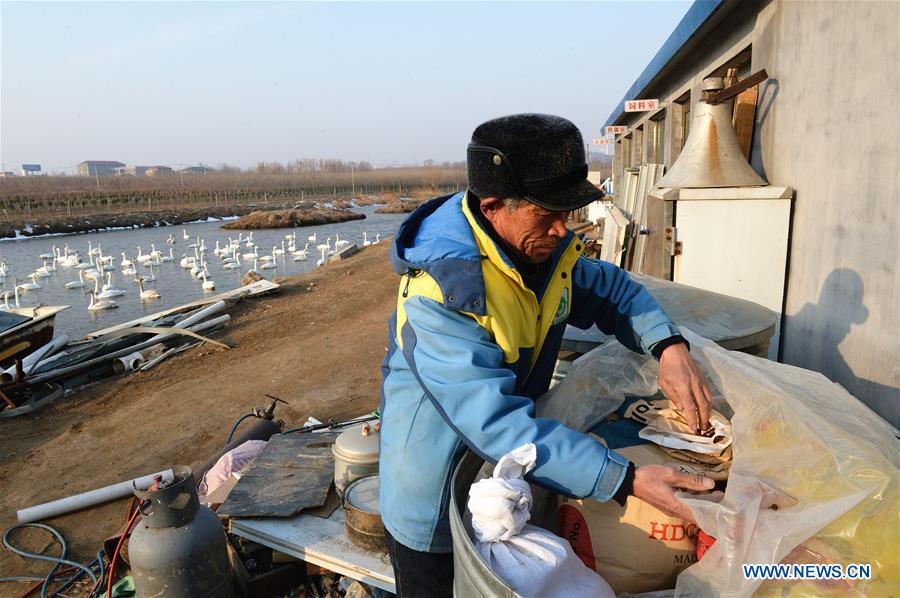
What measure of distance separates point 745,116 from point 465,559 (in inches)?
184

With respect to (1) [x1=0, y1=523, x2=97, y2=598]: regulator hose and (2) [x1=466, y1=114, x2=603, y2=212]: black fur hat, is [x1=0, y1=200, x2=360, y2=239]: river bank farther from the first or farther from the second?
(2) [x1=466, y1=114, x2=603, y2=212]: black fur hat

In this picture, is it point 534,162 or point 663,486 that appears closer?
point 663,486

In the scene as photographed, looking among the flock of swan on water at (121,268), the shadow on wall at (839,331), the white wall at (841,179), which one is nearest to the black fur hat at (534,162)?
the white wall at (841,179)

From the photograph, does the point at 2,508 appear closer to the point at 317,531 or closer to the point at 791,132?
the point at 317,531

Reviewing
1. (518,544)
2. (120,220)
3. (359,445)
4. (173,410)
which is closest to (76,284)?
(173,410)

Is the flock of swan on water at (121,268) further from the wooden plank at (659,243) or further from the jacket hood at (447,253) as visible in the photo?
the jacket hood at (447,253)

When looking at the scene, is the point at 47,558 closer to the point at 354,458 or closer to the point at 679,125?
the point at 354,458

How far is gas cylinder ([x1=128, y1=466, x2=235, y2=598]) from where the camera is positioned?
2805mm

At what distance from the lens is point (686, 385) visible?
70.2 inches

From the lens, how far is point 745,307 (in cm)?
315

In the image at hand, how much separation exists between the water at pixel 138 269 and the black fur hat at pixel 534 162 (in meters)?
11.3

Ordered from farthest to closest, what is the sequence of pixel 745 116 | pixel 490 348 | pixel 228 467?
1. pixel 745 116
2. pixel 228 467
3. pixel 490 348

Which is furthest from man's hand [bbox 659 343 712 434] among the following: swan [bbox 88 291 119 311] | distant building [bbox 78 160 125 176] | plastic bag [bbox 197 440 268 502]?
distant building [bbox 78 160 125 176]

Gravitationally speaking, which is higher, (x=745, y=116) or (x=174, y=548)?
(x=745, y=116)
